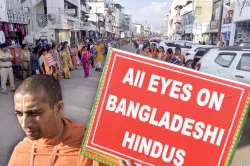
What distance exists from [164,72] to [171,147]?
387mm

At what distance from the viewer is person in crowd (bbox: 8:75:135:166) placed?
1.20 meters

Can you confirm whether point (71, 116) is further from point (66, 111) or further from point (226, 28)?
point (226, 28)

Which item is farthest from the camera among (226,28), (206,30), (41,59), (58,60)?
(206,30)

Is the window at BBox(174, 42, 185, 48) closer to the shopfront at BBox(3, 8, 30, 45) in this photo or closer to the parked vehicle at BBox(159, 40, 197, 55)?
the parked vehicle at BBox(159, 40, 197, 55)

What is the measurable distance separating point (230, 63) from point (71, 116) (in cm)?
399

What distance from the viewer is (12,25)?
16094 millimetres

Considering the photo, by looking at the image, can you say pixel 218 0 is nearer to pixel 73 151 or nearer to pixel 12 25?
pixel 12 25

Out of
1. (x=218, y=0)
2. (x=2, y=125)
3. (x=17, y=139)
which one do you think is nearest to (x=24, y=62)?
(x=2, y=125)

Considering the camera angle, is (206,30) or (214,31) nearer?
(214,31)

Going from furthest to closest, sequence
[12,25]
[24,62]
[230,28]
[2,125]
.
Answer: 1. [230,28]
2. [12,25]
3. [24,62]
4. [2,125]

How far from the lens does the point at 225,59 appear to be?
613 cm

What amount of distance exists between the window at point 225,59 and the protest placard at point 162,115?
5.17 meters

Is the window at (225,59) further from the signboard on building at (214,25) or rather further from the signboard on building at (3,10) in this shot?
the signboard on building at (214,25)

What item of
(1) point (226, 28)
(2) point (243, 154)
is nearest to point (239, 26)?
(1) point (226, 28)
